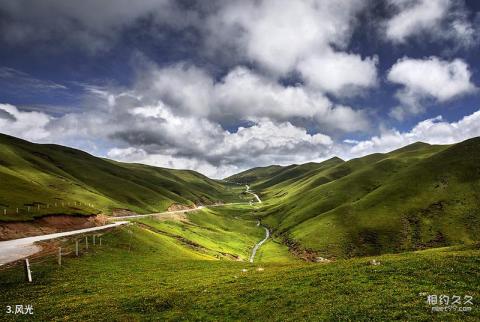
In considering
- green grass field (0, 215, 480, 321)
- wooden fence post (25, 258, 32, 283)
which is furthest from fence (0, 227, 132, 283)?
green grass field (0, 215, 480, 321)

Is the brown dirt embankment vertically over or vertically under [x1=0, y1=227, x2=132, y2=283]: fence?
over

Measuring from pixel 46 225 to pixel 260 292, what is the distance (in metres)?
78.5

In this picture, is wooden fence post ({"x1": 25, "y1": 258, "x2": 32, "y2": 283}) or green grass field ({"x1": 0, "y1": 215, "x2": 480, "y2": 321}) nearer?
green grass field ({"x1": 0, "y1": 215, "x2": 480, "y2": 321})

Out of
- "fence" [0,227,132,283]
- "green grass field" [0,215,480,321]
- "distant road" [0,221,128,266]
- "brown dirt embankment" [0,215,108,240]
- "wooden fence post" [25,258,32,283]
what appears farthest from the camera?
"brown dirt embankment" [0,215,108,240]

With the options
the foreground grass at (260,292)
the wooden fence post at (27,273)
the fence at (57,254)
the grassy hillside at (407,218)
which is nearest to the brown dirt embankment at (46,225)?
the fence at (57,254)

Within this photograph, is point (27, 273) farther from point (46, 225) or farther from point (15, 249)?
point (46, 225)

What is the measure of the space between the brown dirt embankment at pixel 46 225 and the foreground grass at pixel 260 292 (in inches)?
1530

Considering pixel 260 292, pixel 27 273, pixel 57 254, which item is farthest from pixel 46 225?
pixel 260 292

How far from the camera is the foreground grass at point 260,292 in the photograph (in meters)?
26.5

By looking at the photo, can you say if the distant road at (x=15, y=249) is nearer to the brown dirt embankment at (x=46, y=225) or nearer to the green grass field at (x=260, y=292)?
the brown dirt embankment at (x=46, y=225)

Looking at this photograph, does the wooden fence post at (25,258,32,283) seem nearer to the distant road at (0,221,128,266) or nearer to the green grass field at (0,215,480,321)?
the green grass field at (0,215,480,321)

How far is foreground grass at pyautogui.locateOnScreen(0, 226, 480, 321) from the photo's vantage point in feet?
86.9

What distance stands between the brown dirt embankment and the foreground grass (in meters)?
38.9

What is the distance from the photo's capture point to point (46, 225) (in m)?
87.8
